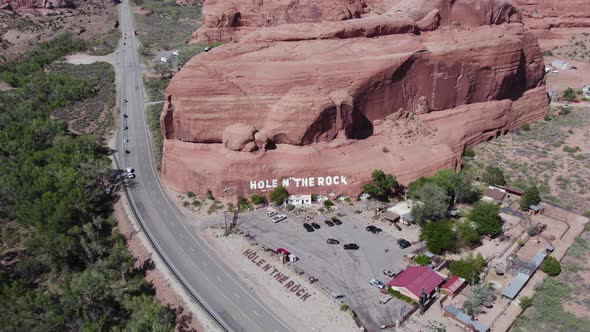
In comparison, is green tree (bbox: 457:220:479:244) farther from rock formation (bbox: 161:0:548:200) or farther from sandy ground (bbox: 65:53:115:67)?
sandy ground (bbox: 65:53:115:67)

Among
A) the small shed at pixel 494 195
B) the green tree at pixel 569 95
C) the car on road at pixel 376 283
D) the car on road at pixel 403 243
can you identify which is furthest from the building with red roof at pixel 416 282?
the green tree at pixel 569 95

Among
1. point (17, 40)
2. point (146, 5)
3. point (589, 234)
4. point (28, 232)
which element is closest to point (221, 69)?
point (28, 232)

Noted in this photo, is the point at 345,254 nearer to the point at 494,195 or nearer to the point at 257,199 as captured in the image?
the point at 257,199

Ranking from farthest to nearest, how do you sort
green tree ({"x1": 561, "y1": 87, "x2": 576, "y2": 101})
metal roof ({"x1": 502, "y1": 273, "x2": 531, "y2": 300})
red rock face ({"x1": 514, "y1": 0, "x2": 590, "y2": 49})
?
red rock face ({"x1": 514, "y1": 0, "x2": 590, "y2": 49}) → green tree ({"x1": 561, "y1": 87, "x2": 576, "y2": 101}) → metal roof ({"x1": 502, "y1": 273, "x2": 531, "y2": 300})

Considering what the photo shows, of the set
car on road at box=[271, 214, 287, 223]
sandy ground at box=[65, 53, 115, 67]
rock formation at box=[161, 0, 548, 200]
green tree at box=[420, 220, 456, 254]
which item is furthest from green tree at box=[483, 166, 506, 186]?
sandy ground at box=[65, 53, 115, 67]

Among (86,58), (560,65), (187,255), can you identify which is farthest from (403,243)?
(86,58)

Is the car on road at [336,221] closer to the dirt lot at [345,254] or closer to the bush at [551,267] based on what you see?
the dirt lot at [345,254]

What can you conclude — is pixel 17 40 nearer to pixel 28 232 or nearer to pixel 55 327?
pixel 28 232

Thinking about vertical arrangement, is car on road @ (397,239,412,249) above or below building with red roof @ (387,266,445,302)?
below
